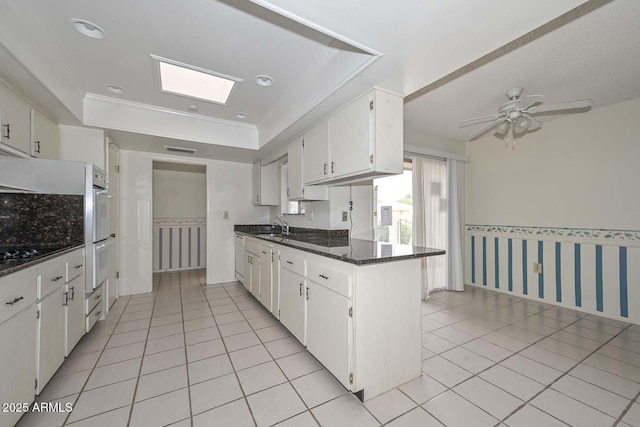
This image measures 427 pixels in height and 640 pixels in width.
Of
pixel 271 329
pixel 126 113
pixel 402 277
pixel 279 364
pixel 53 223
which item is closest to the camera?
pixel 402 277

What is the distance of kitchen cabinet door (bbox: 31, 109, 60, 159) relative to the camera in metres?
2.21

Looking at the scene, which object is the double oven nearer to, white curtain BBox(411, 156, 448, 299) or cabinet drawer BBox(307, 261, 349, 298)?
cabinet drawer BBox(307, 261, 349, 298)

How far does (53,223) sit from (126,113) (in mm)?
1408

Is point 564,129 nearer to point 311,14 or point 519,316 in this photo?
point 519,316

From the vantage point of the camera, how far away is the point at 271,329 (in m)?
2.65

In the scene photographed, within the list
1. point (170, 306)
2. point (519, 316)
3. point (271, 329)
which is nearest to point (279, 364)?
point (271, 329)

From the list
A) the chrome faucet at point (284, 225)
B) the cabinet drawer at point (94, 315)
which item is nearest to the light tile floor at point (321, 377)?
the cabinet drawer at point (94, 315)

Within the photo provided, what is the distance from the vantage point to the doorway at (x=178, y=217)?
17.3ft

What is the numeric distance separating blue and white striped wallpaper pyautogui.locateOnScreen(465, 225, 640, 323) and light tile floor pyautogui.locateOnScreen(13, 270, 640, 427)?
0.92 ft

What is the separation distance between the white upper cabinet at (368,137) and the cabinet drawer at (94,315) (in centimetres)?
262

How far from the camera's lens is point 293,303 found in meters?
2.29

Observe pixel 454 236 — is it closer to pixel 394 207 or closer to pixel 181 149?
pixel 394 207

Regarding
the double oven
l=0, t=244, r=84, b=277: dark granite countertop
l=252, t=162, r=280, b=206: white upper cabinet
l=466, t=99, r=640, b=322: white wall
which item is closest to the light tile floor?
l=466, t=99, r=640, b=322: white wall

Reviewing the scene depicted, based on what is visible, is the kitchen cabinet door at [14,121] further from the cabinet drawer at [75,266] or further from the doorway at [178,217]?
the doorway at [178,217]
